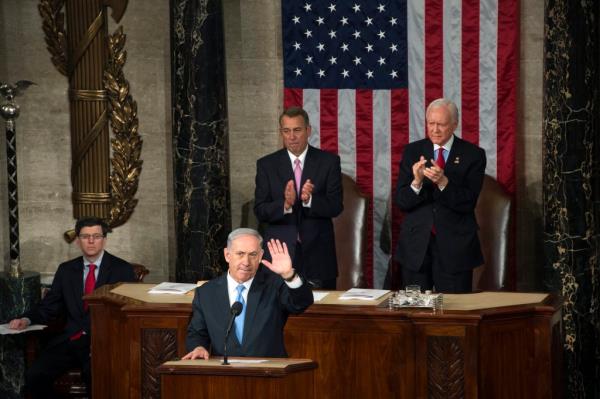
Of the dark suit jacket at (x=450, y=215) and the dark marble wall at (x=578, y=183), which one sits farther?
the dark marble wall at (x=578, y=183)

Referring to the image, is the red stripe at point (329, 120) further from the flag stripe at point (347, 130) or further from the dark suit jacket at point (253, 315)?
the dark suit jacket at point (253, 315)

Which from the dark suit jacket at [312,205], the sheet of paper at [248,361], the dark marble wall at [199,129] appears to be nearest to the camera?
the sheet of paper at [248,361]

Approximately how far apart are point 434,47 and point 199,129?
2089mm

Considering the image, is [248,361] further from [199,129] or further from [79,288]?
[199,129]

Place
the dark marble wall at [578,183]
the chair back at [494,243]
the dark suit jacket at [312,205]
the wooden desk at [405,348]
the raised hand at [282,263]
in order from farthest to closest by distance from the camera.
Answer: the chair back at [494,243], the dark marble wall at [578,183], the dark suit jacket at [312,205], the wooden desk at [405,348], the raised hand at [282,263]

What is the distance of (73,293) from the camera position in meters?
8.49

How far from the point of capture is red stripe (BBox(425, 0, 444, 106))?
9828 millimetres

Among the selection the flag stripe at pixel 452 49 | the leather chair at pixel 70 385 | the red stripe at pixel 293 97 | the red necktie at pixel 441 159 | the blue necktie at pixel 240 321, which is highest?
the flag stripe at pixel 452 49

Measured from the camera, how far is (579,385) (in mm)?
8984

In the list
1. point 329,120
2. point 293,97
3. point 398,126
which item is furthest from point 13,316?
point 398,126

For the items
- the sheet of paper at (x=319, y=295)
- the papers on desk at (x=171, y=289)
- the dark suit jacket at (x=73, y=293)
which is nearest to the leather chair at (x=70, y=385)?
the dark suit jacket at (x=73, y=293)

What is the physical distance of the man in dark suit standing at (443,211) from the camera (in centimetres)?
810

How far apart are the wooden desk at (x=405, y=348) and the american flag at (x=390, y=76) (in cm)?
291

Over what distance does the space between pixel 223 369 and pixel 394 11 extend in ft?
16.7
